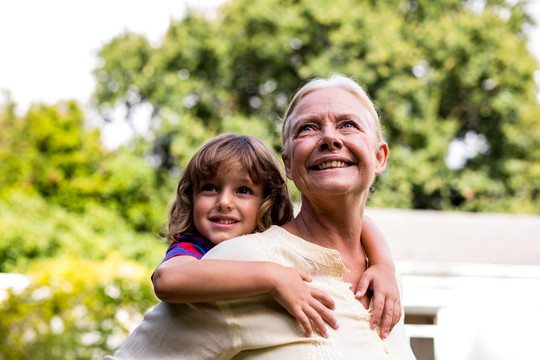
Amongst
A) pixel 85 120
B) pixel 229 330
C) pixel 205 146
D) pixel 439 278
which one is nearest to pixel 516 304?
pixel 439 278

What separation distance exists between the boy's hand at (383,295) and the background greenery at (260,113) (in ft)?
40.4

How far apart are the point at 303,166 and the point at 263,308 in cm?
41

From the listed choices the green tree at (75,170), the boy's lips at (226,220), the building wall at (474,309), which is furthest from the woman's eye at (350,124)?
the green tree at (75,170)

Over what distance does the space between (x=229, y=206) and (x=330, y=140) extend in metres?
0.57

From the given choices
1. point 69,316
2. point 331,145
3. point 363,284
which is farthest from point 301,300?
point 69,316

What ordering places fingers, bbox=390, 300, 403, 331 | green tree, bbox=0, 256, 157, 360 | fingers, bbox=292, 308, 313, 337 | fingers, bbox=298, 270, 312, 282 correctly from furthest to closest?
green tree, bbox=0, 256, 157, 360, fingers, bbox=390, 300, 403, 331, fingers, bbox=298, 270, 312, 282, fingers, bbox=292, 308, 313, 337

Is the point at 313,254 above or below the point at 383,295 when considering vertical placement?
above

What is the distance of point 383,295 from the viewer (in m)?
1.62

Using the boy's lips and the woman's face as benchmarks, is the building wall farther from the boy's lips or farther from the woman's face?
the woman's face

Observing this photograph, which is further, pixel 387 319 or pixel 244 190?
pixel 244 190

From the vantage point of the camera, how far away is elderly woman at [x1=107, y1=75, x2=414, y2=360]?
1403 mm

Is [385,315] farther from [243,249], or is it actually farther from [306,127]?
[306,127]

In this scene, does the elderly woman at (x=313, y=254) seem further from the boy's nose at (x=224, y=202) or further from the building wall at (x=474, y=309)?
the building wall at (x=474, y=309)

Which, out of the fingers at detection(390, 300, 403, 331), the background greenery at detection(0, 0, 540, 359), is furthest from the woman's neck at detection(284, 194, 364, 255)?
the background greenery at detection(0, 0, 540, 359)
